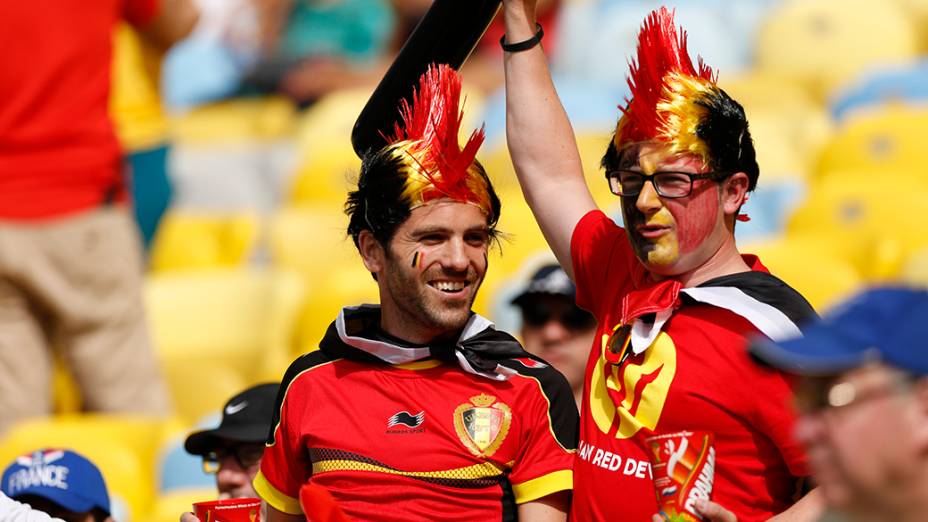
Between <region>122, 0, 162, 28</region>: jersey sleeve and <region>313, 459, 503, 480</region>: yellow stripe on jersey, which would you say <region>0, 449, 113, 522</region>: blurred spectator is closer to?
<region>313, 459, 503, 480</region>: yellow stripe on jersey

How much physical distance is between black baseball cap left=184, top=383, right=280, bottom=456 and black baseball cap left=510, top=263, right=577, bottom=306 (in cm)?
106

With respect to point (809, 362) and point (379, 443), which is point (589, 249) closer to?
point (379, 443)

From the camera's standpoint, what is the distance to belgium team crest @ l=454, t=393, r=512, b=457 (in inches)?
126

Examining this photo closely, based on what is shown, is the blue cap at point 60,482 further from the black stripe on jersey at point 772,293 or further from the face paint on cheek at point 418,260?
the black stripe on jersey at point 772,293

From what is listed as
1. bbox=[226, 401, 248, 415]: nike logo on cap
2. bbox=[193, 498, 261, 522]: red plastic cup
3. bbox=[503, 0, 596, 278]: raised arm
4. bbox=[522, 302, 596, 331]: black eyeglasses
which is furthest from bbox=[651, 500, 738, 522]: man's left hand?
bbox=[522, 302, 596, 331]: black eyeglasses

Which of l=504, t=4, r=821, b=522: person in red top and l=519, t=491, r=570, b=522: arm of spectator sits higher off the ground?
l=504, t=4, r=821, b=522: person in red top

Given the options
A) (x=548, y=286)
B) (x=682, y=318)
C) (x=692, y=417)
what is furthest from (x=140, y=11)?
(x=692, y=417)

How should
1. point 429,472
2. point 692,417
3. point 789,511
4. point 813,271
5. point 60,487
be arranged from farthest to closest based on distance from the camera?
1. point 813,271
2. point 60,487
3. point 429,472
4. point 692,417
5. point 789,511

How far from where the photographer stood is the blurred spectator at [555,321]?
16.4 ft

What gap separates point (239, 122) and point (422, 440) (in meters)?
7.45

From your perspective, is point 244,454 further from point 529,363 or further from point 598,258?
point 598,258

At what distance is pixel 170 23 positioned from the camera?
7.16 meters

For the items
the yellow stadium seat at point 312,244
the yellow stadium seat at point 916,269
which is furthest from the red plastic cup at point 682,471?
the yellow stadium seat at point 312,244

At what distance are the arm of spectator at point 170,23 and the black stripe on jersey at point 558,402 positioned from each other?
4151 millimetres
